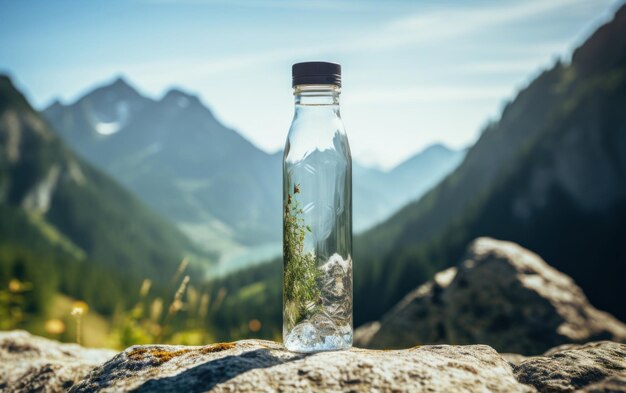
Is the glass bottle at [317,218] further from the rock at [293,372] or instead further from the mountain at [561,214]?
the mountain at [561,214]

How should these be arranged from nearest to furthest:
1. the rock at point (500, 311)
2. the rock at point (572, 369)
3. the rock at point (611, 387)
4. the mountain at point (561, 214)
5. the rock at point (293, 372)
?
the rock at point (611, 387) → the rock at point (293, 372) → the rock at point (572, 369) → the rock at point (500, 311) → the mountain at point (561, 214)

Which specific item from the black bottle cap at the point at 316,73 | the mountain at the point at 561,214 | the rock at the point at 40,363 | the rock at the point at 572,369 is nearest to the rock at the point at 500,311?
the rock at the point at 572,369

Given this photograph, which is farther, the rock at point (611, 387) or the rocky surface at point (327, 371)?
the rocky surface at point (327, 371)

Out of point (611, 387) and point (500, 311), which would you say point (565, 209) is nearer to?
point (500, 311)

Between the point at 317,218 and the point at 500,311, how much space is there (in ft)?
25.6

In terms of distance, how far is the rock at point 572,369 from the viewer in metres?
3.69

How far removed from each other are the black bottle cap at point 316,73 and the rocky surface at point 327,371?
209 cm

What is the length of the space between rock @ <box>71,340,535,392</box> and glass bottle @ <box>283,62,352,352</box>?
55cm

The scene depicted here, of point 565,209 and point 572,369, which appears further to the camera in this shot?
point 565,209

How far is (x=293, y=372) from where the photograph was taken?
3.25 meters

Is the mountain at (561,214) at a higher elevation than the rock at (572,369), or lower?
higher

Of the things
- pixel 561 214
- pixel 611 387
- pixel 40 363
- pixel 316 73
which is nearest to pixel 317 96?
pixel 316 73

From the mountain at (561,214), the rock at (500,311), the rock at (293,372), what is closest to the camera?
the rock at (293,372)

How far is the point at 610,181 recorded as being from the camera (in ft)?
289
